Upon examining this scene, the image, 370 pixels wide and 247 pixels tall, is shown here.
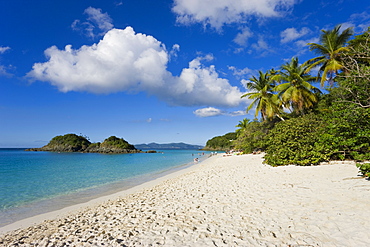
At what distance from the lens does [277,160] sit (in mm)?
11727

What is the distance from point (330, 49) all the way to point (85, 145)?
93577mm

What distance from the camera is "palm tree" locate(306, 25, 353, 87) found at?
54.5ft

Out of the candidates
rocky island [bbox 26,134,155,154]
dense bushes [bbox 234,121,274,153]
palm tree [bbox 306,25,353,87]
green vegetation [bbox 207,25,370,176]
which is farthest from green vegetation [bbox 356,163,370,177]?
rocky island [bbox 26,134,155,154]

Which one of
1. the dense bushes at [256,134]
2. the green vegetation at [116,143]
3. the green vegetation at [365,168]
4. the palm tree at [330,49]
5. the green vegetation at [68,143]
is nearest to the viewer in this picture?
the green vegetation at [365,168]

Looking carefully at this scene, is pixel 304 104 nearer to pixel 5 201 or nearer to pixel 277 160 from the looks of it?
pixel 277 160

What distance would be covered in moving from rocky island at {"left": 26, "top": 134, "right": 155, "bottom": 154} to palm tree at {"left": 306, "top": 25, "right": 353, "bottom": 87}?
72.7 metres

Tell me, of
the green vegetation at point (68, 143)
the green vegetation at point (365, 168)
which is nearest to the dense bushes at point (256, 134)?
the green vegetation at point (365, 168)

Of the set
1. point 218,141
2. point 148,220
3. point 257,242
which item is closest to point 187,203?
point 148,220

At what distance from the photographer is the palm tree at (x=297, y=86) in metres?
19.2

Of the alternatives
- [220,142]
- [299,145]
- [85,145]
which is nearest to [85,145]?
[85,145]

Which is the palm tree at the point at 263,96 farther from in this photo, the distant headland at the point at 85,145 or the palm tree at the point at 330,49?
the distant headland at the point at 85,145

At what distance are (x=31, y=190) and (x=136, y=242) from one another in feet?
36.3

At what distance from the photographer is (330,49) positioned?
1720cm

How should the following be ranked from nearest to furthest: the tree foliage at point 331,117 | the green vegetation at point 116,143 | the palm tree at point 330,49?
the tree foliage at point 331,117 → the palm tree at point 330,49 → the green vegetation at point 116,143
